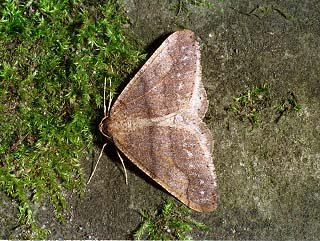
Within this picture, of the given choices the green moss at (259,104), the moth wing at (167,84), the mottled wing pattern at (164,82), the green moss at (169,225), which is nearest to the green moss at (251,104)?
the green moss at (259,104)

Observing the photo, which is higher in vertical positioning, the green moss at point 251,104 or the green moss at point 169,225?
the green moss at point 251,104

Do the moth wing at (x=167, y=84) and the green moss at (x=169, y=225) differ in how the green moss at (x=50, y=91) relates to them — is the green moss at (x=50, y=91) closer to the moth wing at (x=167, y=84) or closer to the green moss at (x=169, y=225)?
the moth wing at (x=167, y=84)

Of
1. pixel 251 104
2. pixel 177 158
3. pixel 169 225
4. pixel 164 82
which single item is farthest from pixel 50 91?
pixel 251 104

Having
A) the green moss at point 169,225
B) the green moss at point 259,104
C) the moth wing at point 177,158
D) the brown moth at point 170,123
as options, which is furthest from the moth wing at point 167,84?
the green moss at point 169,225

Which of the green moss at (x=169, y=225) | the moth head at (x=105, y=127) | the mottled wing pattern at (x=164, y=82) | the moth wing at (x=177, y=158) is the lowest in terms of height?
the green moss at (x=169, y=225)

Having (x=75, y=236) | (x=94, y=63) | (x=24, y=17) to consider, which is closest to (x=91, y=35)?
(x=94, y=63)
